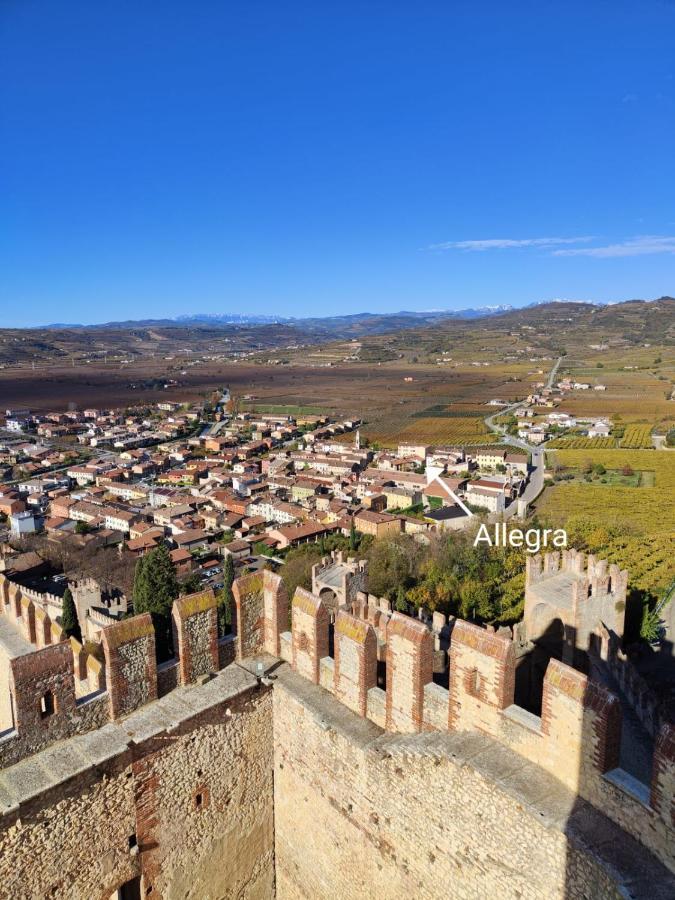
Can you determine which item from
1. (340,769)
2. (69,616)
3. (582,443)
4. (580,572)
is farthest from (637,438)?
(340,769)

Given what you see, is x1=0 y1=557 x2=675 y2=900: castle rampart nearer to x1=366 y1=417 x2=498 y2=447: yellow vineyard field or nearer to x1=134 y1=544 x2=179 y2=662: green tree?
x1=134 y1=544 x2=179 y2=662: green tree

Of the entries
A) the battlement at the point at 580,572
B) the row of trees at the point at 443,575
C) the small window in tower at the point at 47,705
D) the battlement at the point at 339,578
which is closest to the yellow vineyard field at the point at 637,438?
the row of trees at the point at 443,575

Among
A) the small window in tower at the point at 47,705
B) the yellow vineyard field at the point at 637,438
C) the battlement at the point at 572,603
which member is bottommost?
the yellow vineyard field at the point at 637,438

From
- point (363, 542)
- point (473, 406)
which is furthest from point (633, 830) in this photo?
point (473, 406)

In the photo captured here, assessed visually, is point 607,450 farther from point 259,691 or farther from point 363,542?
point 259,691

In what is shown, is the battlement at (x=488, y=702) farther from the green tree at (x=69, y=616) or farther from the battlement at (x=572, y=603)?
the green tree at (x=69, y=616)
